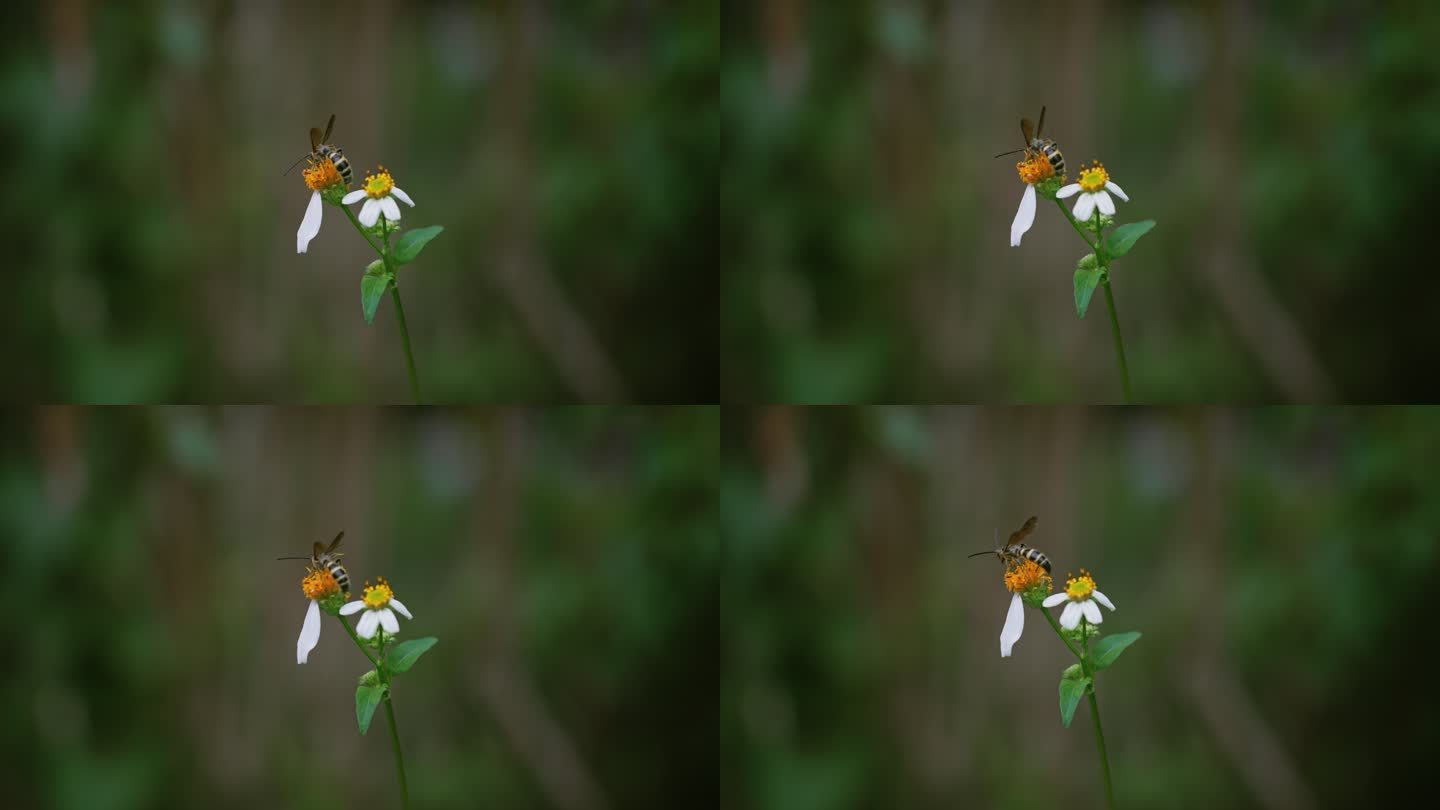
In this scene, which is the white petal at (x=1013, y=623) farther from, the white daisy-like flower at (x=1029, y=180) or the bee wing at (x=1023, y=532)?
the white daisy-like flower at (x=1029, y=180)

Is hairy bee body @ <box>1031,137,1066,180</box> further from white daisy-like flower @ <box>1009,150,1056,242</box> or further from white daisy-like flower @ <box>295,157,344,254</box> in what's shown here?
white daisy-like flower @ <box>295,157,344,254</box>

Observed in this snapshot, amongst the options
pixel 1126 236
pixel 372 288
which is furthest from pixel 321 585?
pixel 1126 236

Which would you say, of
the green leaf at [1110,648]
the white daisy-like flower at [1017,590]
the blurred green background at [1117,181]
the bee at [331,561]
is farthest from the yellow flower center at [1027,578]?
the bee at [331,561]

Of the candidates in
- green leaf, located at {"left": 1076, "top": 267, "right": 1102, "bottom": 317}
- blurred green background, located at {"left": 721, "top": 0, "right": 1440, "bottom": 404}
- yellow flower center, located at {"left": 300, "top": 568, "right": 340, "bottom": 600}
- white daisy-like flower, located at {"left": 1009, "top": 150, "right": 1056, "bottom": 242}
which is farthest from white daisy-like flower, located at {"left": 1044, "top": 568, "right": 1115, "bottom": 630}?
yellow flower center, located at {"left": 300, "top": 568, "right": 340, "bottom": 600}

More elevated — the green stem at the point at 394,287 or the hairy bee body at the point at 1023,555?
the green stem at the point at 394,287

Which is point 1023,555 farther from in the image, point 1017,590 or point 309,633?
point 309,633

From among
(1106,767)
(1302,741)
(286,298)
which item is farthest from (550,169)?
(1302,741)
